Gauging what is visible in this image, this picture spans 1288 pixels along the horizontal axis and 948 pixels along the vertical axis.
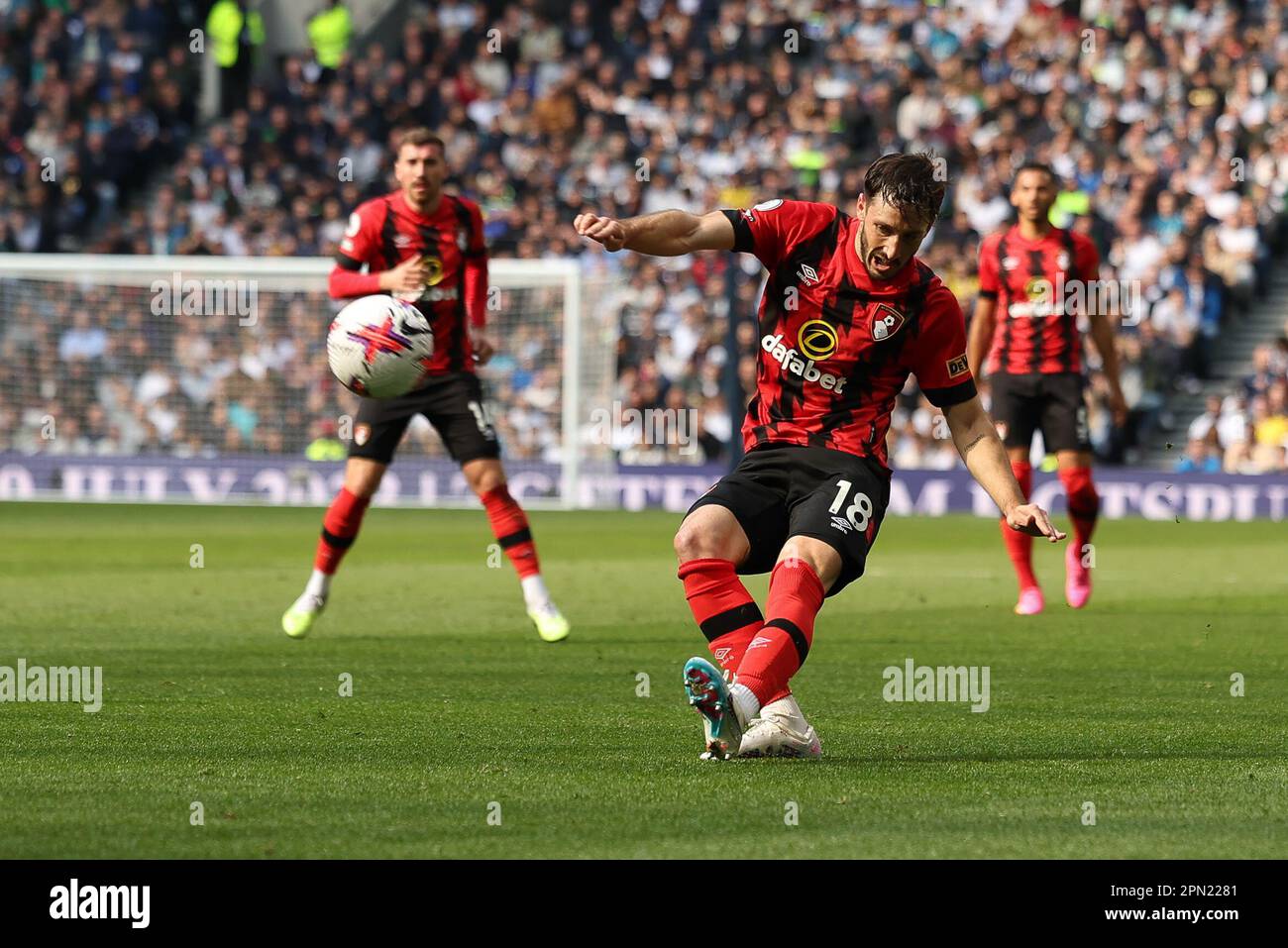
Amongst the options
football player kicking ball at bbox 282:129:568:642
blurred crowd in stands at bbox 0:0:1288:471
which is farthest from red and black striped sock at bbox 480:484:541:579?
blurred crowd in stands at bbox 0:0:1288:471

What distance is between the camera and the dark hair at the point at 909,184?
660cm

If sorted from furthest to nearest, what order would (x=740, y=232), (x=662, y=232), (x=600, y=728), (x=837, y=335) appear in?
(x=600, y=728) → (x=837, y=335) → (x=740, y=232) → (x=662, y=232)

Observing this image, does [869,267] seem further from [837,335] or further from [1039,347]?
[1039,347]

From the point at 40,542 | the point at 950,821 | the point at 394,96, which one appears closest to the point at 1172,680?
the point at 950,821

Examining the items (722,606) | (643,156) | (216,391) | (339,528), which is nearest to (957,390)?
(722,606)

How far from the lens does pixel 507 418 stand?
26.4 meters

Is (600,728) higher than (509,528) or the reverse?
the reverse

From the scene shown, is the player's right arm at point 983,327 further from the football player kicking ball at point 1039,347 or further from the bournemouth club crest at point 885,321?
the bournemouth club crest at point 885,321

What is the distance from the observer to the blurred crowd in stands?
2620 cm

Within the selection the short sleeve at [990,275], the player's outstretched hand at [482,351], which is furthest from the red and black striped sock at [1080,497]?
the player's outstretched hand at [482,351]

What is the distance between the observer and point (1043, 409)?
12.8m

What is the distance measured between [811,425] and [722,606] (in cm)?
72

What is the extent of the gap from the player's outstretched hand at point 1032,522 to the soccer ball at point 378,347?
10.8ft

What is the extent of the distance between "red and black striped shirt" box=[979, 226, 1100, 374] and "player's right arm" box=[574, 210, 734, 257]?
625 cm
